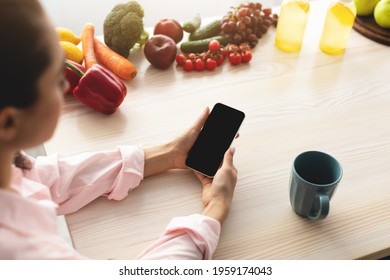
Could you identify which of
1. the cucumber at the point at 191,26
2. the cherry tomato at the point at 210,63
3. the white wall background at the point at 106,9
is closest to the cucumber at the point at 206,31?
the cucumber at the point at 191,26

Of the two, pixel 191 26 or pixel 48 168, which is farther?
pixel 191 26

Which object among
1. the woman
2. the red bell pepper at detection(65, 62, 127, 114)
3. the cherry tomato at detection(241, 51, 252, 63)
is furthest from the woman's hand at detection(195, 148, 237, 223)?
the cherry tomato at detection(241, 51, 252, 63)

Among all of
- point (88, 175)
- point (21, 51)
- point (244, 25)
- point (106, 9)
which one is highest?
point (21, 51)

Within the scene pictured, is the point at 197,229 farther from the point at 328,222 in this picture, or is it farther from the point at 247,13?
the point at 247,13

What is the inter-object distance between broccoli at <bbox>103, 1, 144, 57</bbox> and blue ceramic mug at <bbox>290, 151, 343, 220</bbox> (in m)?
0.58

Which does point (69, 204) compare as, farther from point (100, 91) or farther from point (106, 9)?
point (106, 9)

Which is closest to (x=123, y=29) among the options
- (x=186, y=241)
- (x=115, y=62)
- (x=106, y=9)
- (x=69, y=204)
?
(x=115, y=62)

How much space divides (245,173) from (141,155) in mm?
206

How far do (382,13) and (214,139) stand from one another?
0.68 meters

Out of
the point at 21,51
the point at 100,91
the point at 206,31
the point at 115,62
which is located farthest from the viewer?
the point at 206,31

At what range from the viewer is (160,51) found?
1202 millimetres

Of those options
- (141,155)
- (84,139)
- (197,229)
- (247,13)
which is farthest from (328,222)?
(247,13)

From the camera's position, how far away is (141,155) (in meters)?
0.95

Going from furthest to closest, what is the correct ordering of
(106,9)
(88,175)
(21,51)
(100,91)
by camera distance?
(106,9)
(100,91)
(88,175)
(21,51)
